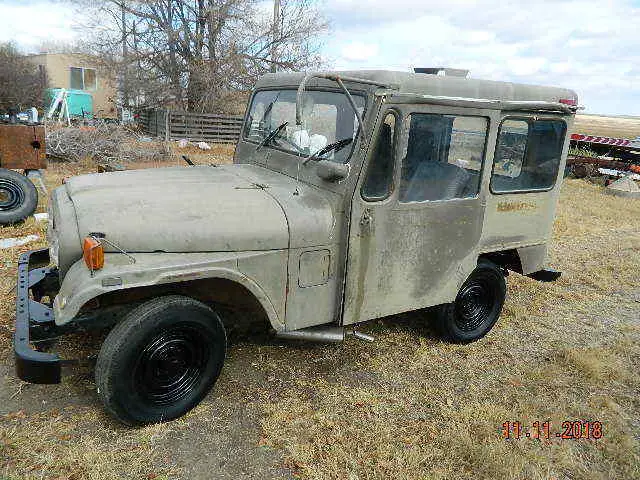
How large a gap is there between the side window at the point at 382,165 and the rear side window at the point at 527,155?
42.6 inches

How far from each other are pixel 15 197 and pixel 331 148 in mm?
5155

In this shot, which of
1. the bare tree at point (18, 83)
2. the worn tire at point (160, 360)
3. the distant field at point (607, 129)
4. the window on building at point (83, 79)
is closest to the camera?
the worn tire at point (160, 360)

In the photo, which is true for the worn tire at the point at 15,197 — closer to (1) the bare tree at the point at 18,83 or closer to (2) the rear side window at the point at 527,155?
(2) the rear side window at the point at 527,155

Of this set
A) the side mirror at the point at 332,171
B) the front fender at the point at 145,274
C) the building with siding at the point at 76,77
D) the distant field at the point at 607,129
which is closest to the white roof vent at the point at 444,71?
the side mirror at the point at 332,171

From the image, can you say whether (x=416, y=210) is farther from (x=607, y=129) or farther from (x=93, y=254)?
(x=607, y=129)

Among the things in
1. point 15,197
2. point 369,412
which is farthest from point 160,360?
point 15,197

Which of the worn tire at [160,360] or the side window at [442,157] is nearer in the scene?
the worn tire at [160,360]

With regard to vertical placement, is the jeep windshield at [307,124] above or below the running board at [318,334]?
above

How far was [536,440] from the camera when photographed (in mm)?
3188

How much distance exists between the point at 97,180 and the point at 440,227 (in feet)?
8.22

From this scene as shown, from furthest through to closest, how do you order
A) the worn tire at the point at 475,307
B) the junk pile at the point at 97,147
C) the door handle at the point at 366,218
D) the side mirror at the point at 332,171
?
the junk pile at the point at 97,147
the worn tire at the point at 475,307
the door handle at the point at 366,218
the side mirror at the point at 332,171

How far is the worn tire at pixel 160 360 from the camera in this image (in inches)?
106

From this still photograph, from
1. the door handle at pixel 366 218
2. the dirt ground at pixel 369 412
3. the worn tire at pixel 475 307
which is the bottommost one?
the dirt ground at pixel 369 412

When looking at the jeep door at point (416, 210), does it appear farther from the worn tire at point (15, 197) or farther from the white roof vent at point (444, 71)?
the worn tire at point (15, 197)
